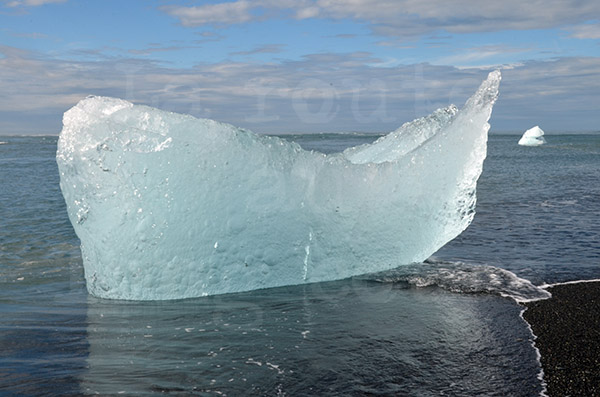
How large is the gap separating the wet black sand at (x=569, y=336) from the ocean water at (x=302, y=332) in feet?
0.43

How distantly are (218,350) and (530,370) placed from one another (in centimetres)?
226

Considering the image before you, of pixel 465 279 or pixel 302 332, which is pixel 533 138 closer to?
pixel 465 279

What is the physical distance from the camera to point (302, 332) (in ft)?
15.7


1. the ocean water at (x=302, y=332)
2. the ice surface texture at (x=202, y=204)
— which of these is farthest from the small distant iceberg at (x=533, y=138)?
the ice surface texture at (x=202, y=204)

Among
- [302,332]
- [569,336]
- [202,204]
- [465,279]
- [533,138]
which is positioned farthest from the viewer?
[533,138]

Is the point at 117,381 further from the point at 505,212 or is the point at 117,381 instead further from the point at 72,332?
the point at 505,212

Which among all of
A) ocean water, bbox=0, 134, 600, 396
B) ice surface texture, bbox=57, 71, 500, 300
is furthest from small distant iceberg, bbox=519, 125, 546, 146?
ice surface texture, bbox=57, 71, 500, 300

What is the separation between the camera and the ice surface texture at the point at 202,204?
19.2 ft

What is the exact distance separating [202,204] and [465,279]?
9.93 ft

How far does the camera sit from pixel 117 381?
12.6 ft

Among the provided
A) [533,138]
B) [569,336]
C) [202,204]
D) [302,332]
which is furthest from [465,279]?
[533,138]

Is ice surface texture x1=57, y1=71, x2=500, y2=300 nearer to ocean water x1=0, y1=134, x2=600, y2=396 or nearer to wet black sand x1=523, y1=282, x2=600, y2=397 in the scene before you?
ocean water x1=0, y1=134, x2=600, y2=396

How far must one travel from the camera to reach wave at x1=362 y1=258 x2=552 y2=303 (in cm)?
591

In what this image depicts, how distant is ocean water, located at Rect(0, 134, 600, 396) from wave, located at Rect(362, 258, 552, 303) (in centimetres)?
2
